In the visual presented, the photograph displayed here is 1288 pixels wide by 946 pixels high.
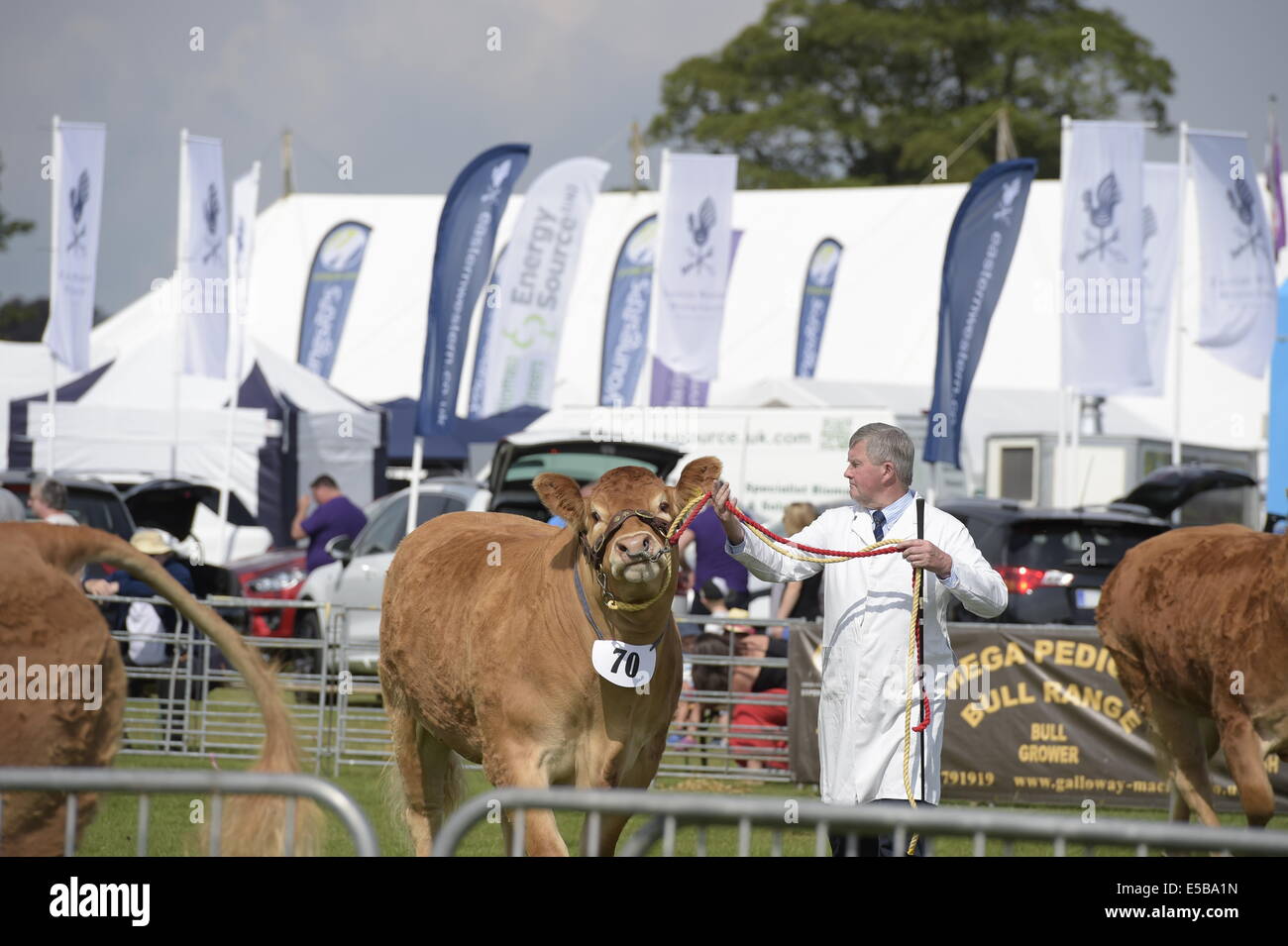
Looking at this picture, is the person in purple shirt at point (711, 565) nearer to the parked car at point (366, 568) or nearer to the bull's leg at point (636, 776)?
the parked car at point (366, 568)

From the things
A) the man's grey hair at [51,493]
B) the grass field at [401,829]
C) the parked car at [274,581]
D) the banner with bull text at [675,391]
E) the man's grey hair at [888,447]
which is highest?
the banner with bull text at [675,391]

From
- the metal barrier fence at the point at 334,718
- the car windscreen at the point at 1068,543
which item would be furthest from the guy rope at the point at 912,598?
the car windscreen at the point at 1068,543

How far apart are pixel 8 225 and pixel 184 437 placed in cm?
2616

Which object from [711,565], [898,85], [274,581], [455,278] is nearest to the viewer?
[711,565]

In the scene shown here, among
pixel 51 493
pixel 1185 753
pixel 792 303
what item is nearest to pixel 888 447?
pixel 1185 753

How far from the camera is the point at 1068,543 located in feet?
43.0

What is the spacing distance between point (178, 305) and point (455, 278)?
7.61 meters

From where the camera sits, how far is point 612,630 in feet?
18.8

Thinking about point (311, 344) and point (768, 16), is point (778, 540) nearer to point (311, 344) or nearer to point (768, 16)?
point (311, 344)

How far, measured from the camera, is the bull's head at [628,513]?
5297mm

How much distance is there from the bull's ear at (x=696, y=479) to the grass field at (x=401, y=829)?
158 cm

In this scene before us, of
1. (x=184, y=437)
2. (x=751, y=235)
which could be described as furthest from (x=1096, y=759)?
(x=751, y=235)

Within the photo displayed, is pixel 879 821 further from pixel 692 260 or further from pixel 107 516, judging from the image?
pixel 692 260

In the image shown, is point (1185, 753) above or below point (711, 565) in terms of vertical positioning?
below
